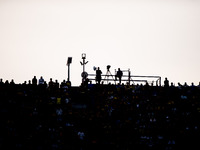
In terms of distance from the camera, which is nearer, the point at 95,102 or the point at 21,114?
the point at 21,114

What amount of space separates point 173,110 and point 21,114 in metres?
9.97

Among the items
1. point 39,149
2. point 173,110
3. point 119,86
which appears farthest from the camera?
point 119,86

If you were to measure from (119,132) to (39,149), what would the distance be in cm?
506

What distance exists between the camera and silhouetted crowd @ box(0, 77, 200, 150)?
24.6 meters

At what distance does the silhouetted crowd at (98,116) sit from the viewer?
80.6 ft

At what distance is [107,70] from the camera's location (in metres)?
30.6

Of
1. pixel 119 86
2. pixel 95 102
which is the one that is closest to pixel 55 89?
pixel 95 102

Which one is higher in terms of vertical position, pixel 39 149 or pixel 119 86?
pixel 119 86

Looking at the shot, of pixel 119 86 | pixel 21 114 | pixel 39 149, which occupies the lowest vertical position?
pixel 39 149

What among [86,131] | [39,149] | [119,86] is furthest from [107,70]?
[39,149]

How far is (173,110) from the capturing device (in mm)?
27641

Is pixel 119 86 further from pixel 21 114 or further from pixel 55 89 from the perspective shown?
pixel 21 114

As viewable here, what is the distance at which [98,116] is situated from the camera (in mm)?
26641

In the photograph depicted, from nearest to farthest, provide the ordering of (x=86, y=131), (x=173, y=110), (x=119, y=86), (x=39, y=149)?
(x=39, y=149), (x=86, y=131), (x=173, y=110), (x=119, y=86)
